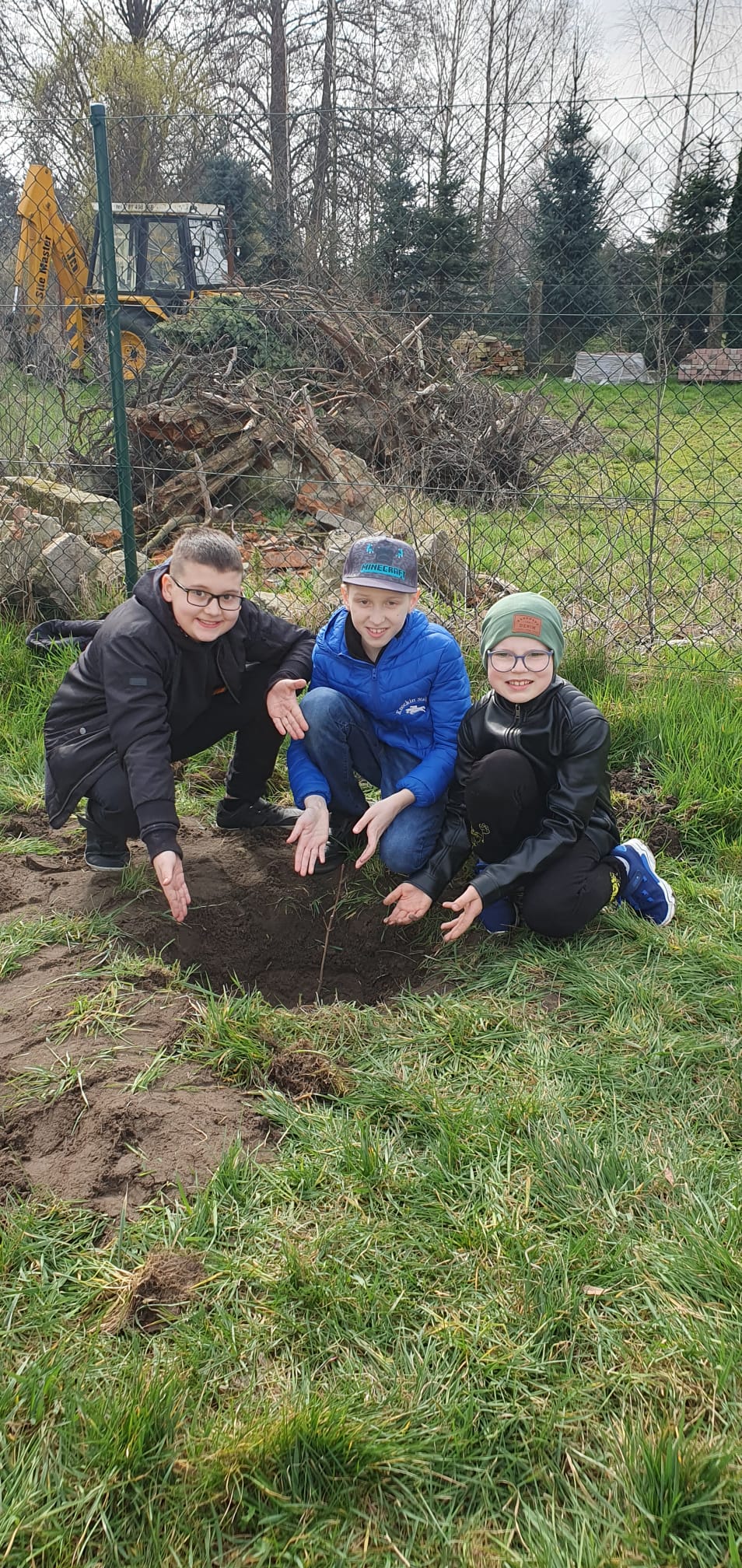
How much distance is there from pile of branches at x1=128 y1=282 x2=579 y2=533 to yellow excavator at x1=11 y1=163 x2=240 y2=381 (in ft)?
1.55

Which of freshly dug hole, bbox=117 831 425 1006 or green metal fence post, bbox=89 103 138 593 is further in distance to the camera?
green metal fence post, bbox=89 103 138 593

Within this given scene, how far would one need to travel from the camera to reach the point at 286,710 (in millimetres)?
3395

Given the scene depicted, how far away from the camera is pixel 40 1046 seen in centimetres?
258

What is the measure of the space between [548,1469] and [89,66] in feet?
77.6

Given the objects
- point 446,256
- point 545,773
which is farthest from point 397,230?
point 545,773

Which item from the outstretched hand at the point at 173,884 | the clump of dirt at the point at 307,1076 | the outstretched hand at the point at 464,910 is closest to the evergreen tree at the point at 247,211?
the outstretched hand at the point at 173,884

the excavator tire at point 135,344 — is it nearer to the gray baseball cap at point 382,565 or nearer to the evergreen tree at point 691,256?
the evergreen tree at point 691,256

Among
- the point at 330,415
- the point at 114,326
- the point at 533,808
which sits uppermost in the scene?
the point at 114,326

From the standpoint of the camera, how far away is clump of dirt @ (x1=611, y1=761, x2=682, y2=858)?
12.1 ft

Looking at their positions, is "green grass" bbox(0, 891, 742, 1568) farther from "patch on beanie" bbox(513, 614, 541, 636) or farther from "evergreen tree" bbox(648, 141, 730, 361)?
"evergreen tree" bbox(648, 141, 730, 361)

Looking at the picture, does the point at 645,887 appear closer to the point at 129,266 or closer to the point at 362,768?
the point at 362,768

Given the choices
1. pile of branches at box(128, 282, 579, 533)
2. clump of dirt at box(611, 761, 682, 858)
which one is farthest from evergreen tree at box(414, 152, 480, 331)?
clump of dirt at box(611, 761, 682, 858)

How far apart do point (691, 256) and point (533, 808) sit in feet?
8.83

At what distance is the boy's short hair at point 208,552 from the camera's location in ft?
10.1
